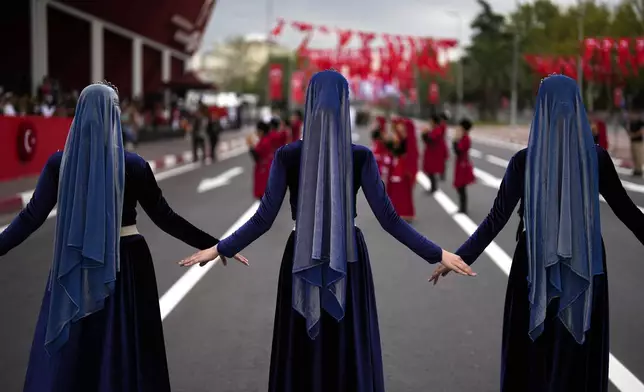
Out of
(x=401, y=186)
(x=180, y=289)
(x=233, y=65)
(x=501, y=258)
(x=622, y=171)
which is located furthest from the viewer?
(x=233, y=65)

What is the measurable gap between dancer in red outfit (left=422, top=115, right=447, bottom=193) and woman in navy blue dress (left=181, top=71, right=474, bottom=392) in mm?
12229

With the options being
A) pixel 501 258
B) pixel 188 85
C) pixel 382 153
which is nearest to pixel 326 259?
pixel 501 258

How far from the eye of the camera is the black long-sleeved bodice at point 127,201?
4172 millimetres

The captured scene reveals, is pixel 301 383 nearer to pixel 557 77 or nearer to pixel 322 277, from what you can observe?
pixel 322 277

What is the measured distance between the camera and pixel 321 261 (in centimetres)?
410

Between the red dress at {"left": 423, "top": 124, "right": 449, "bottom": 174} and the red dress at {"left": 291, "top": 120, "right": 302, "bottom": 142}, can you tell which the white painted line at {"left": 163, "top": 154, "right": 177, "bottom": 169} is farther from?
the red dress at {"left": 423, "top": 124, "right": 449, "bottom": 174}

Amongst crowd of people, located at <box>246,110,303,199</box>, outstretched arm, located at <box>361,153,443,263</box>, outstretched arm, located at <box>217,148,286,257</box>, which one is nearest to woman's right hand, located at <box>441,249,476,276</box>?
outstretched arm, located at <box>361,153,443,263</box>

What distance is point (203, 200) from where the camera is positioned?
17.0m

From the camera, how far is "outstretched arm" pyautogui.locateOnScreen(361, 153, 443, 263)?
418 cm

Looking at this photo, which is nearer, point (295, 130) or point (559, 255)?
point (559, 255)

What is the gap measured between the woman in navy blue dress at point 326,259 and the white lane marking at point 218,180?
14884 millimetres

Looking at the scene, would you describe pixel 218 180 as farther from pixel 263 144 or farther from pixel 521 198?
pixel 521 198

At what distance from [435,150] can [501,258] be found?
7.21 m

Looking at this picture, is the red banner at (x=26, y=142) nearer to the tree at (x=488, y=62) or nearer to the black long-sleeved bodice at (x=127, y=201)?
the black long-sleeved bodice at (x=127, y=201)
